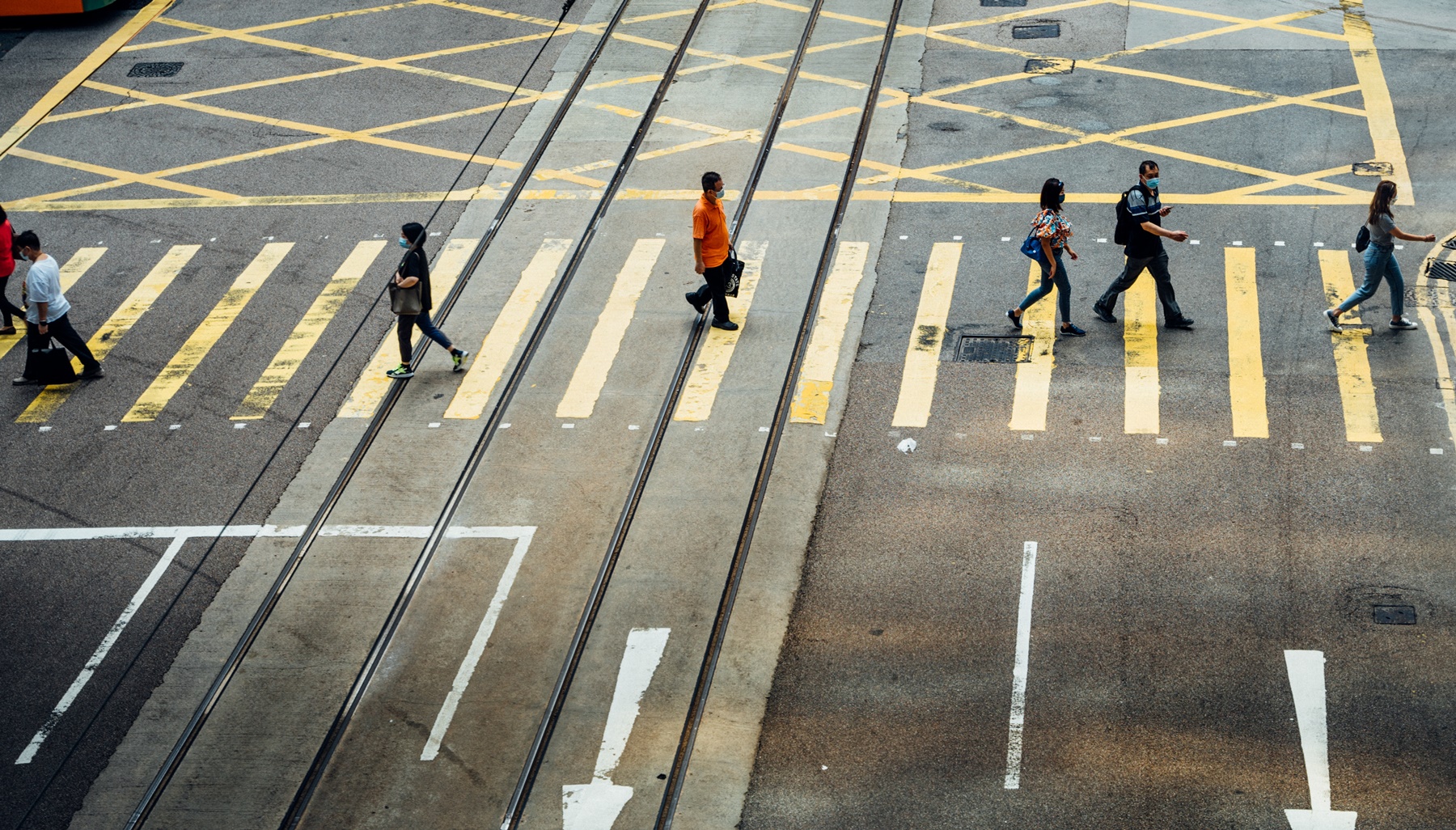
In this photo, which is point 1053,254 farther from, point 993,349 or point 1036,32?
point 1036,32

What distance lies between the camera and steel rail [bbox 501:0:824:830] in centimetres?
894

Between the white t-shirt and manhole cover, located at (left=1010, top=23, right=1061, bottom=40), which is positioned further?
manhole cover, located at (left=1010, top=23, right=1061, bottom=40)

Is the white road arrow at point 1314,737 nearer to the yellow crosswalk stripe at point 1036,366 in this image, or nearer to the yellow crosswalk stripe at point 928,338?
the yellow crosswalk stripe at point 1036,366

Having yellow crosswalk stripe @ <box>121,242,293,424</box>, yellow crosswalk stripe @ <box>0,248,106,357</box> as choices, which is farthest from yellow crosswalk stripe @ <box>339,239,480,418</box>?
yellow crosswalk stripe @ <box>0,248,106,357</box>

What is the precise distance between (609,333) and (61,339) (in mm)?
5212

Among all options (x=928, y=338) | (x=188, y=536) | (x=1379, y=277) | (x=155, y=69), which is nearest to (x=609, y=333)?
(x=928, y=338)

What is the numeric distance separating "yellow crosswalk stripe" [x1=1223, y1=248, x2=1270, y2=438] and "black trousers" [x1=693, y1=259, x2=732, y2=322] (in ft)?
15.0

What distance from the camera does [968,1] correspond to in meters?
20.5

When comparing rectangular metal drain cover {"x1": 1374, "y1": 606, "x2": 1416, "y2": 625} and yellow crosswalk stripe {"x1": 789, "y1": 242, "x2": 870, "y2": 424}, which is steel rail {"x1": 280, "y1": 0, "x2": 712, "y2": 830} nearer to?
yellow crosswalk stripe {"x1": 789, "y1": 242, "x2": 870, "y2": 424}

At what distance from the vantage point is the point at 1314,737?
8836 millimetres

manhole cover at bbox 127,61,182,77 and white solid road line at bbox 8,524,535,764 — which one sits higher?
manhole cover at bbox 127,61,182,77

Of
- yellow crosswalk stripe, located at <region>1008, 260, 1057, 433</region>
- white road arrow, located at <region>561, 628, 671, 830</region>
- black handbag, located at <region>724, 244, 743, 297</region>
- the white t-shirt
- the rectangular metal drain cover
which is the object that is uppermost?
the white t-shirt

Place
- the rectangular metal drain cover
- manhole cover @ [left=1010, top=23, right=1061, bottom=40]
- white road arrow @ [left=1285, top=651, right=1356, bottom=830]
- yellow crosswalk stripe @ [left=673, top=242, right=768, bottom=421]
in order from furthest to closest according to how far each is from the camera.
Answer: manhole cover @ [left=1010, top=23, right=1061, bottom=40], yellow crosswalk stripe @ [left=673, top=242, right=768, bottom=421], the rectangular metal drain cover, white road arrow @ [left=1285, top=651, right=1356, bottom=830]

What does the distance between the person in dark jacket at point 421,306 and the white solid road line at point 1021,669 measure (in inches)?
224
